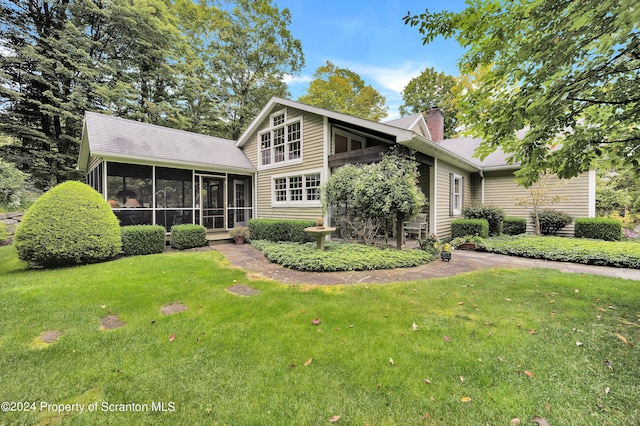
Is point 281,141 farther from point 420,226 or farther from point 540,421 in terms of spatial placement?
point 540,421

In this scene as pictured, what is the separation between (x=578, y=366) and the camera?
2484mm

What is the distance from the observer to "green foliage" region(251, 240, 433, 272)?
20.4ft

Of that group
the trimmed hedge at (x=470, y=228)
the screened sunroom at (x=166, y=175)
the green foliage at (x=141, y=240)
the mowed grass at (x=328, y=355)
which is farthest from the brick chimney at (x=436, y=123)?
the green foliage at (x=141, y=240)

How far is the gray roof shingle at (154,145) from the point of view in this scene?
30.3ft

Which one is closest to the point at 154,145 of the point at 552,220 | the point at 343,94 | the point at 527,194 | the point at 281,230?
the point at 281,230

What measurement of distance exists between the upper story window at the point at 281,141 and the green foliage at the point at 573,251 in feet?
26.5

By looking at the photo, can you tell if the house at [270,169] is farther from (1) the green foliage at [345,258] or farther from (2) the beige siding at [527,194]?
(1) the green foliage at [345,258]

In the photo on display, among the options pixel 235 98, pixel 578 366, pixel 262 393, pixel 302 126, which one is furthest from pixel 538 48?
pixel 235 98

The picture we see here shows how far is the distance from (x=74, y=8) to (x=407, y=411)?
976 inches

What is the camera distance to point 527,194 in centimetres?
1188

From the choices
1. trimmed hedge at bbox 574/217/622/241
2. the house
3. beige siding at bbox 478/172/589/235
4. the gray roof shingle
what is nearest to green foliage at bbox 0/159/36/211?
the house

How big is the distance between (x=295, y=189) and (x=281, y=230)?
6.65ft

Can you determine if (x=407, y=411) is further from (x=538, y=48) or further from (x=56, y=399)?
(x=538, y=48)

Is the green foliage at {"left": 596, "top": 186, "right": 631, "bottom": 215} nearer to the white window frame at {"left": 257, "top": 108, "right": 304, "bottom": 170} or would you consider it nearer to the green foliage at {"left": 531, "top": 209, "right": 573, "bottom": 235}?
the green foliage at {"left": 531, "top": 209, "right": 573, "bottom": 235}
